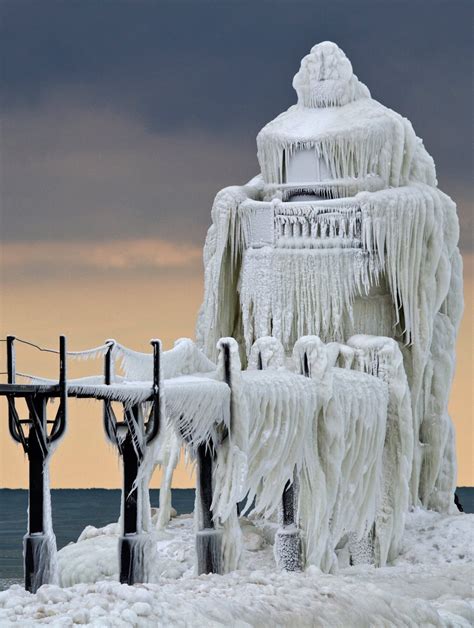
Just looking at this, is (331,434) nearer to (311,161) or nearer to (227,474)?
(227,474)

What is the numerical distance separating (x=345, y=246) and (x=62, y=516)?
77.0ft

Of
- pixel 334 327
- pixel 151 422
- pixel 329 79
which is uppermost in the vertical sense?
pixel 329 79

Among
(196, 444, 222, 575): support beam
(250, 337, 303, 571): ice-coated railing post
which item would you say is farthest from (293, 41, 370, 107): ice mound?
(196, 444, 222, 575): support beam

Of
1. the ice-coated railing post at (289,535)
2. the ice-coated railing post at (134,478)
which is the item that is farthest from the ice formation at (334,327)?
the ice-coated railing post at (134,478)

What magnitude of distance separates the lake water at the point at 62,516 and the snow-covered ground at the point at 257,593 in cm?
563

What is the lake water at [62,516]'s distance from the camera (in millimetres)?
35094

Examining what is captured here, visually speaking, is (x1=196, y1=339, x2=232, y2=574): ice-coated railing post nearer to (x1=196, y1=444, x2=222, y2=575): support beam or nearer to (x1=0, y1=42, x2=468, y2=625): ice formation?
(x1=196, y1=444, x2=222, y2=575): support beam

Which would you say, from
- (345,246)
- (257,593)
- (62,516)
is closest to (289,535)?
(345,246)

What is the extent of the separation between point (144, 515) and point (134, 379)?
5.69 feet

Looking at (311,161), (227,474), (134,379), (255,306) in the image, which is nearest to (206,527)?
(227,474)

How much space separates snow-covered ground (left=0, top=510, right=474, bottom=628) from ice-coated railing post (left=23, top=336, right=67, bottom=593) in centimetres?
128

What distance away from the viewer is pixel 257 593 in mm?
19250

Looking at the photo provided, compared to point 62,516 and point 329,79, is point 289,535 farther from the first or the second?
point 62,516

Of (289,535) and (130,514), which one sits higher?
(130,514)
